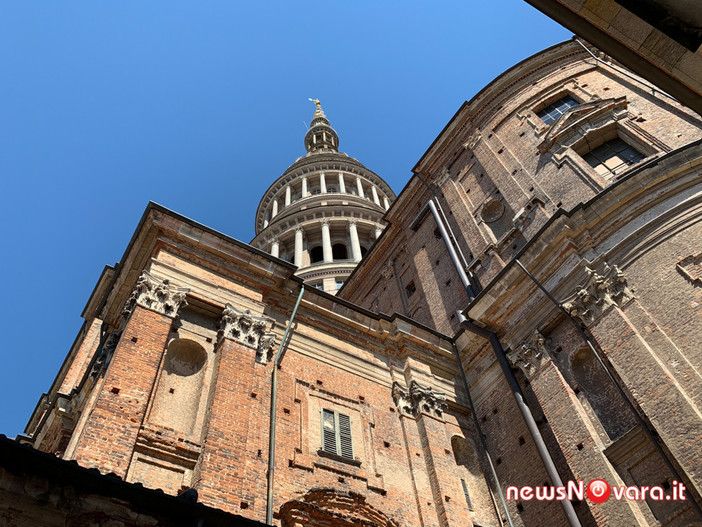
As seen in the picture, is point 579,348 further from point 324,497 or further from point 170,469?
point 170,469

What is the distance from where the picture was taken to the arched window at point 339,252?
44.2 m

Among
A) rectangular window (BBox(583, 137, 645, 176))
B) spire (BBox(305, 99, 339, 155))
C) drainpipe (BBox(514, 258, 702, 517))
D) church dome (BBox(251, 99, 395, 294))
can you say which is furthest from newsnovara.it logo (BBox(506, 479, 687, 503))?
spire (BBox(305, 99, 339, 155))

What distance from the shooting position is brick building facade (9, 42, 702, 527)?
10.9m

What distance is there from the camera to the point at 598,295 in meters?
13.7

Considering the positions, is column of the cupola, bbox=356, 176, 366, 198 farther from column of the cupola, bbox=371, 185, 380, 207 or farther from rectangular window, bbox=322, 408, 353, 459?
rectangular window, bbox=322, 408, 353, 459

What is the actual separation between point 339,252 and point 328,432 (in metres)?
31.7

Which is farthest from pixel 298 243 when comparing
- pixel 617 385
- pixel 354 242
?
pixel 617 385

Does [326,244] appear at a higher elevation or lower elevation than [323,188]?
lower

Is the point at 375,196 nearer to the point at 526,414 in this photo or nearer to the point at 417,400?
the point at 417,400

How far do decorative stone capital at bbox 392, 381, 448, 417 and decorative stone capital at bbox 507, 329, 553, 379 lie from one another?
7.34 feet

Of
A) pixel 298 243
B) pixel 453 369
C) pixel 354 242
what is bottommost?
pixel 453 369

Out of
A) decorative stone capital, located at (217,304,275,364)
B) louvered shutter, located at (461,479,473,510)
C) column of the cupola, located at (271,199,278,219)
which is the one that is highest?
column of the cupola, located at (271,199,278,219)

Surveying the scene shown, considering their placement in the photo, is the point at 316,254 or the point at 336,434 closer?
the point at 336,434

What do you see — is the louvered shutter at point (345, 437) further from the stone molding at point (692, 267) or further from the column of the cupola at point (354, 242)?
the column of the cupola at point (354, 242)
